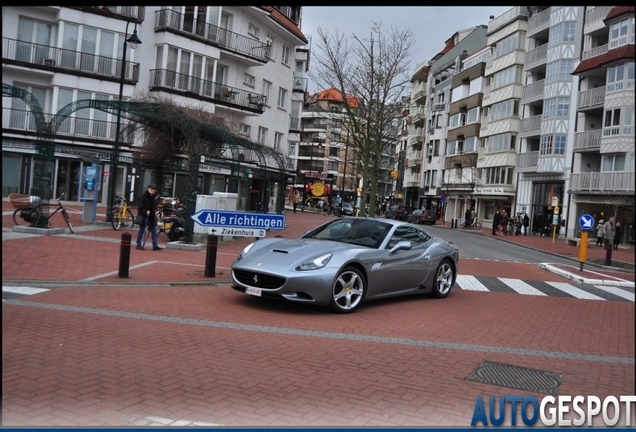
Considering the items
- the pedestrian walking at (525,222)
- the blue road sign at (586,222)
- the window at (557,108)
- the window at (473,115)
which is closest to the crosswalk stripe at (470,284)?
the blue road sign at (586,222)

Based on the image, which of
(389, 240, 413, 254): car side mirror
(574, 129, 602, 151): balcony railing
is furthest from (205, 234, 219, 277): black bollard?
(574, 129, 602, 151): balcony railing

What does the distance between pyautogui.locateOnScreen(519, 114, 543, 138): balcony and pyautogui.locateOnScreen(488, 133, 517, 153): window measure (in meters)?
5.31

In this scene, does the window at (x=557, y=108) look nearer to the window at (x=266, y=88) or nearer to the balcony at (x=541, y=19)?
the window at (x=266, y=88)

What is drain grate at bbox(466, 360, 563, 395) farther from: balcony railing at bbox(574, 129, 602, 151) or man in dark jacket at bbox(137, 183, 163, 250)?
balcony railing at bbox(574, 129, 602, 151)

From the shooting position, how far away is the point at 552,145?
4381cm

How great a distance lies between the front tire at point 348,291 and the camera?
27.9 ft

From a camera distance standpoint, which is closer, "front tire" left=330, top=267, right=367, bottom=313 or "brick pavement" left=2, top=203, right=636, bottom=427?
A: "brick pavement" left=2, top=203, right=636, bottom=427

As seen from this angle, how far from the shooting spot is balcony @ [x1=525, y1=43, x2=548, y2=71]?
42.5m

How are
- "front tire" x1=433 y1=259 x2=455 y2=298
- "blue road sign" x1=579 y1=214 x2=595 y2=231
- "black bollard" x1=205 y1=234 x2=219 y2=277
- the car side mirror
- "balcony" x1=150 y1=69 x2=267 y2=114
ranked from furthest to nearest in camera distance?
"balcony" x1=150 y1=69 x2=267 y2=114 → "black bollard" x1=205 y1=234 x2=219 y2=277 → "front tire" x1=433 y1=259 x2=455 y2=298 → the car side mirror → "blue road sign" x1=579 y1=214 x2=595 y2=231

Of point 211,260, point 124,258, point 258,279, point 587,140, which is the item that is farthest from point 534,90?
point 258,279

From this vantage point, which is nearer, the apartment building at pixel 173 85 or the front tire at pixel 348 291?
the front tire at pixel 348 291

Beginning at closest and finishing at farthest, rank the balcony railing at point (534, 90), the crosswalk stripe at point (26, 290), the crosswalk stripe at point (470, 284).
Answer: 1. the crosswalk stripe at point (26, 290)
2. the crosswalk stripe at point (470, 284)
3. the balcony railing at point (534, 90)

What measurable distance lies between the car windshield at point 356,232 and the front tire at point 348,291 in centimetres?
74

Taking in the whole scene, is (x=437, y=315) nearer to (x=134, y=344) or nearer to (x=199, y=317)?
(x=199, y=317)
